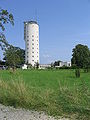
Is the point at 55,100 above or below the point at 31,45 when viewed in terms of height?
below

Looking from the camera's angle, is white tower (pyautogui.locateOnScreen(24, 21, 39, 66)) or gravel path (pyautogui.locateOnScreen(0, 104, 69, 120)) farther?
white tower (pyautogui.locateOnScreen(24, 21, 39, 66))

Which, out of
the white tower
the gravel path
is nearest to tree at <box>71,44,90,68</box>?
the white tower

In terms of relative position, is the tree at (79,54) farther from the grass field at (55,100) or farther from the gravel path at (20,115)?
the gravel path at (20,115)

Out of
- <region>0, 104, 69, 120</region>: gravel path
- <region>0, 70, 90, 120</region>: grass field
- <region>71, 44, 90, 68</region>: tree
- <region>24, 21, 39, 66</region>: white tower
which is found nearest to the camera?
<region>0, 104, 69, 120</region>: gravel path

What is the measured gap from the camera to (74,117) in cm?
687

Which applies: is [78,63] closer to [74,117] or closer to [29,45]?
[29,45]

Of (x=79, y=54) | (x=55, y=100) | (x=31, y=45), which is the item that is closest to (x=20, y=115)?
(x=55, y=100)

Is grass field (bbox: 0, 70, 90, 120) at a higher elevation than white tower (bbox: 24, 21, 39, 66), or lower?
lower

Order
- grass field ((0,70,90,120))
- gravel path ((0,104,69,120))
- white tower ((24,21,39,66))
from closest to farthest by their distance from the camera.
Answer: gravel path ((0,104,69,120)), grass field ((0,70,90,120)), white tower ((24,21,39,66))

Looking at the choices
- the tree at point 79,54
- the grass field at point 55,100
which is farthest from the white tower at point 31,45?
the grass field at point 55,100

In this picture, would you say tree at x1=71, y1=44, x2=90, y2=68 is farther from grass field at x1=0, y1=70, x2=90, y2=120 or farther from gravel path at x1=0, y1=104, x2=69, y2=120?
gravel path at x1=0, y1=104, x2=69, y2=120

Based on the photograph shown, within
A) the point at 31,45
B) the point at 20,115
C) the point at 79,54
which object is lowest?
the point at 20,115

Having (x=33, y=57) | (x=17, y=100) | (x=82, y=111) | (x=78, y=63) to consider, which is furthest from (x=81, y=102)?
(x=33, y=57)

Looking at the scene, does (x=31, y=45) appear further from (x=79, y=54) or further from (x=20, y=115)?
(x=20, y=115)
